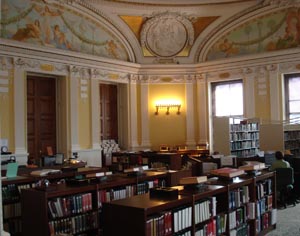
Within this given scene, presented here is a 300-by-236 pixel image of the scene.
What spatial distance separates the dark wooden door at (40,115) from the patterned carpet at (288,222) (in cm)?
682

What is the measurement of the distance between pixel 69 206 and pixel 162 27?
32.9 ft

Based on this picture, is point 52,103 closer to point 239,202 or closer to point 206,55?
point 206,55

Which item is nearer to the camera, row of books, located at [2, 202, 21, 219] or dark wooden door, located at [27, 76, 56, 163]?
row of books, located at [2, 202, 21, 219]

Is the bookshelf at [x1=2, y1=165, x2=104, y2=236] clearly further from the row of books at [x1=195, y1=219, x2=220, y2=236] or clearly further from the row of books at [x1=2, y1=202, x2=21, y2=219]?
the row of books at [x1=195, y1=219, x2=220, y2=236]

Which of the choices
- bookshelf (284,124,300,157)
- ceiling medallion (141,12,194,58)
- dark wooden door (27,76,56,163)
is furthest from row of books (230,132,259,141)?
dark wooden door (27,76,56,163)

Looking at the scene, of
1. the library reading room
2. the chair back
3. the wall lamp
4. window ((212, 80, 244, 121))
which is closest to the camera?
the library reading room

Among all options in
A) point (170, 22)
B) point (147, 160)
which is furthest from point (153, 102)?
point (147, 160)

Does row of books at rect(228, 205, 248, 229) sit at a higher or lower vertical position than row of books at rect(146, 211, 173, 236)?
lower

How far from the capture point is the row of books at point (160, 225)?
4.23 m

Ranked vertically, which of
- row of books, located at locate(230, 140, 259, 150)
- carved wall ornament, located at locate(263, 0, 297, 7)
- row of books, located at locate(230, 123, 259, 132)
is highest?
carved wall ornament, located at locate(263, 0, 297, 7)

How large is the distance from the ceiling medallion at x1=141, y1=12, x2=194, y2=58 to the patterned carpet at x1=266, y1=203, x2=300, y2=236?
7725mm

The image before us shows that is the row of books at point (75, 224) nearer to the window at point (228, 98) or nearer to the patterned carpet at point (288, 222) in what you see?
the patterned carpet at point (288, 222)

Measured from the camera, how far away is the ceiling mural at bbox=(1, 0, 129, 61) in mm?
10602

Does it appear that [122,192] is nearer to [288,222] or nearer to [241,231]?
[241,231]
